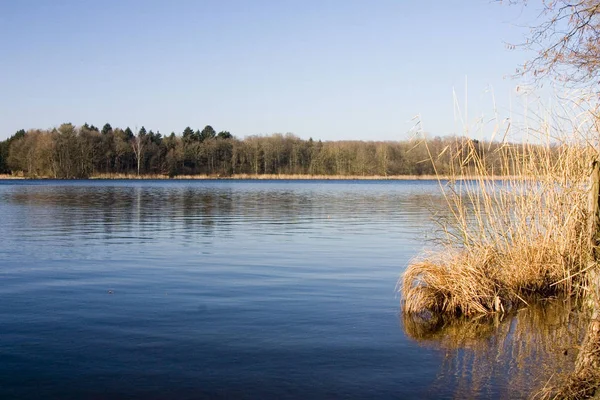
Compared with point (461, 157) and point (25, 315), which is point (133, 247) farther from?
point (461, 157)

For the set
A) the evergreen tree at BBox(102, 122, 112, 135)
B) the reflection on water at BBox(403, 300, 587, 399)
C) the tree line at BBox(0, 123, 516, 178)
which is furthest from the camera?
the evergreen tree at BBox(102, 122, 112, 135)

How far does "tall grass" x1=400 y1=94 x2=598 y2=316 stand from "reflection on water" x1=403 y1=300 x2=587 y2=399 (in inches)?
15.9

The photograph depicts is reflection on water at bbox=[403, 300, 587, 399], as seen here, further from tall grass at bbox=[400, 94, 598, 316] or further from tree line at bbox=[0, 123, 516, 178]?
tree line at bbox=[0, 123, 516, 178]

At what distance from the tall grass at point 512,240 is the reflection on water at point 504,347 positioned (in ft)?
1.32

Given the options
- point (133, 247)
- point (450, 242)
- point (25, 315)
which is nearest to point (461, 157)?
point (450, 242)

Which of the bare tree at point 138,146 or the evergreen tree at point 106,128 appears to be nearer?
the bare tree at point 138,146

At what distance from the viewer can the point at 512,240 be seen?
10031 mm

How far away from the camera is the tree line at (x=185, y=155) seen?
300 ft

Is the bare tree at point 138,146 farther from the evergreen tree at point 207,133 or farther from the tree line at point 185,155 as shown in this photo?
the evergreen tree at point 207,133

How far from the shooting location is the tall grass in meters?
9.34

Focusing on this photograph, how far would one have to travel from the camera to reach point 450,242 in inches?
396

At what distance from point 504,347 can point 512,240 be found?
107 inches

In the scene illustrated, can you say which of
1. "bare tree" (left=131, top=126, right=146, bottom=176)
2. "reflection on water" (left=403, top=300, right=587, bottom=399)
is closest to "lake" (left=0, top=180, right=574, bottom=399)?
"reflection on water" (left=403, top=300, right=587, bottom=399)

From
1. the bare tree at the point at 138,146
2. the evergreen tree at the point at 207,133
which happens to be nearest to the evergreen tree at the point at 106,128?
the bare tree at the point at 138,146
